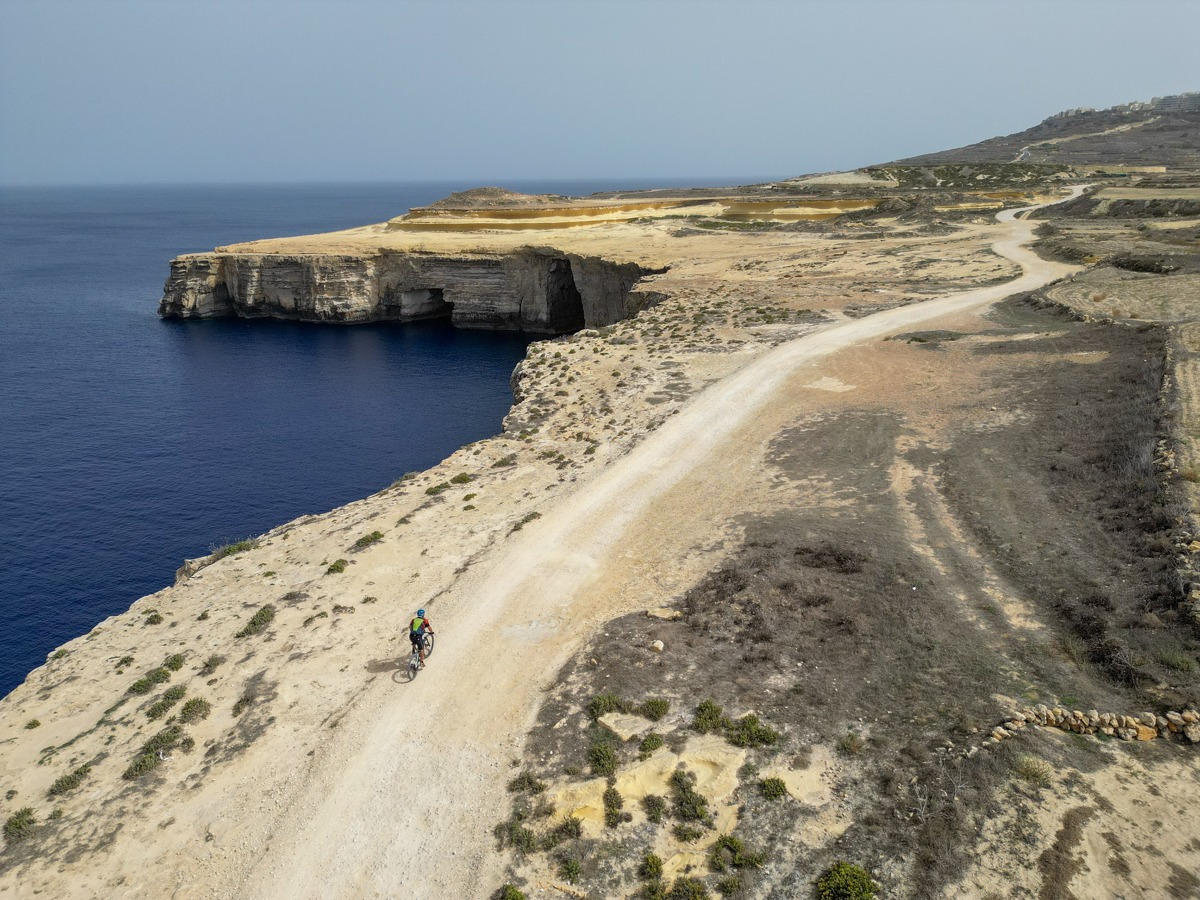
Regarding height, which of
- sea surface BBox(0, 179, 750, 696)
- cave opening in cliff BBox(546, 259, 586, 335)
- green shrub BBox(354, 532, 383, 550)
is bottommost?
sea surface BBox(0, 179, 750, 696)

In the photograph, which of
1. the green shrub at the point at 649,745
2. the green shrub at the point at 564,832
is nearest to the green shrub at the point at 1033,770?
the green shrub at the point at 649,745

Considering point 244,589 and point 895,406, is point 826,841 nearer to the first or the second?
point 244,589

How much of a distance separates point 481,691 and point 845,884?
31.0ft

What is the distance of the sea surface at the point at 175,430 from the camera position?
115 ft

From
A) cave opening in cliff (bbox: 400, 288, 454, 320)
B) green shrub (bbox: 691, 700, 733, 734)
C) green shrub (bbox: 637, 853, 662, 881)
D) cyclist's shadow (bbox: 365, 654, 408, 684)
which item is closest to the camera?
green shrub (bbox: 637, 853, 662, 881)

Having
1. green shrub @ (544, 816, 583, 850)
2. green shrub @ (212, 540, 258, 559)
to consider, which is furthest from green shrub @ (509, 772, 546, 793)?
green shrub @ (212, 540, 258, 559)

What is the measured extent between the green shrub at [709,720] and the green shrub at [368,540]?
14121 mm

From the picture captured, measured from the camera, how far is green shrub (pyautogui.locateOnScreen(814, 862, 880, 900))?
12.4m

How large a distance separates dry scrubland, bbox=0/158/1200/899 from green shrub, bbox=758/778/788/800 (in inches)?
2.7

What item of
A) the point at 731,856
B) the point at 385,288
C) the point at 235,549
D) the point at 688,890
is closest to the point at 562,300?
the point at 385,288

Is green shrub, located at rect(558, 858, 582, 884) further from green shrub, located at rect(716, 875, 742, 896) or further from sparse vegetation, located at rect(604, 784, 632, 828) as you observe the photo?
green shrub, located at rect(716, 875, 742, 896)

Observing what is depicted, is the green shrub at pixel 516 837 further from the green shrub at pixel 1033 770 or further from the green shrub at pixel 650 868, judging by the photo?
the green shrub at pixel 1033 770

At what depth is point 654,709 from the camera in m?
17.0

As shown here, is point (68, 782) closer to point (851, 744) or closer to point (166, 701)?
point (166, 701)
